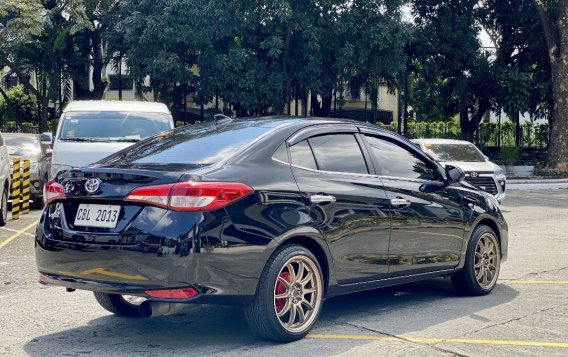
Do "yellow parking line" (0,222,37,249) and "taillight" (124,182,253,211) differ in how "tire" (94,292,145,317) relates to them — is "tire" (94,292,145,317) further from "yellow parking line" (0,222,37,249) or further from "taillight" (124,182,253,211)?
"yellow parking line" (0,222,37,249)

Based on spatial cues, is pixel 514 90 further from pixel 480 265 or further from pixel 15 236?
pixel 480 265

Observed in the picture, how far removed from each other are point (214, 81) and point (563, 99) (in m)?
11.5

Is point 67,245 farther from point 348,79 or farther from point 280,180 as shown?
point 348,79

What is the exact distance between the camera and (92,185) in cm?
602

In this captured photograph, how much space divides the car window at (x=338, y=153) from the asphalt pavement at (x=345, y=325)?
1.24 meters

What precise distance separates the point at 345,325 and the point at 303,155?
1.38 m

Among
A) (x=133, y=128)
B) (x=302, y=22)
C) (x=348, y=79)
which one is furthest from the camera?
(x=348, y=79)

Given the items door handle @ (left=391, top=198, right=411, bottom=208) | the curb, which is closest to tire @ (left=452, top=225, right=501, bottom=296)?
door handle @ (left=391, top=198, right=411, bottom=208)

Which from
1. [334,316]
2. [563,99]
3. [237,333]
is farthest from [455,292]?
[563,99]

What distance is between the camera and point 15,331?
658cm

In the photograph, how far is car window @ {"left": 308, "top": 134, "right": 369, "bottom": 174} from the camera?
6781 millimetres

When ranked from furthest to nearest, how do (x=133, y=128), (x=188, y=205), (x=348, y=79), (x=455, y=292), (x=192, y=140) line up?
1. (x=348, y=79)
2. (x=133, y=128)
3. (x=455, y=292)
4. (x=192, y=140)
5. (x=188, y=205)

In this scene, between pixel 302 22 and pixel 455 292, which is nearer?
pixel 455 292

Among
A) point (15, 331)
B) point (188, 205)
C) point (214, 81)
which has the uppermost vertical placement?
point (214, 81)
